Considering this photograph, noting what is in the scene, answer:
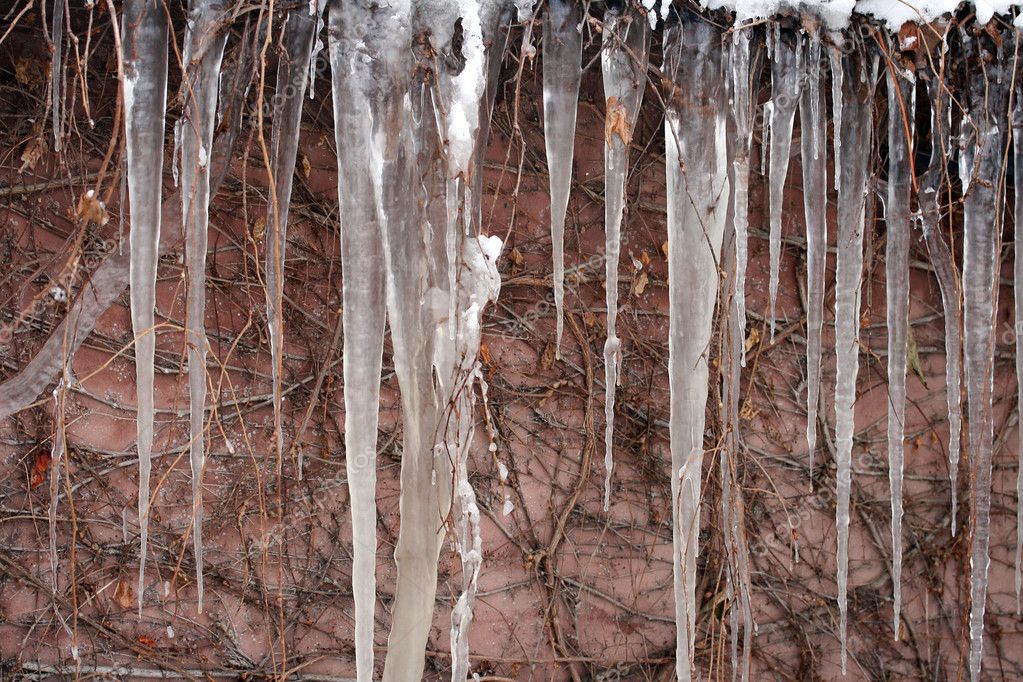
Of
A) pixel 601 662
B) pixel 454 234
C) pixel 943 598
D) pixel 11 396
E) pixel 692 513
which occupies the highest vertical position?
pixel 454 234

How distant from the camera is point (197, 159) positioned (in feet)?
6.88

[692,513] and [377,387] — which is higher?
[377,387]

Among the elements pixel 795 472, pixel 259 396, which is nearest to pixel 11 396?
pixel 259 396

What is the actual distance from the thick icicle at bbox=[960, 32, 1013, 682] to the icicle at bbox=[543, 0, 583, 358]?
1081 mm

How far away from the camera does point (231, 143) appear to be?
90.6 inches

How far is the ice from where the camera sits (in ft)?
7.51

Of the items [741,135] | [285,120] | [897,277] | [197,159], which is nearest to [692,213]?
[741,135]

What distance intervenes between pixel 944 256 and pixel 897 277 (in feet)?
0.58

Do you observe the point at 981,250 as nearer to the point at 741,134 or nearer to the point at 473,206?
the point at 741,134

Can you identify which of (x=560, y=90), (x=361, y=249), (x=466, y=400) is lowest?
(x=466, y=400)

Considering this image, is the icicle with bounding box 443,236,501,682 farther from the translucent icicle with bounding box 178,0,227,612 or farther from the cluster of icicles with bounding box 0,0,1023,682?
the translucent icicle with bounding box 178,0,227,612

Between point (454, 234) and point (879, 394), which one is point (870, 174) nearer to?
point (879, 394)

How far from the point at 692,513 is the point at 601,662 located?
936 mm

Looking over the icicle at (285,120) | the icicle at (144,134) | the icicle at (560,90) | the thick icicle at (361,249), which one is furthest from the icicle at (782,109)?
the icicle at (144,134)
